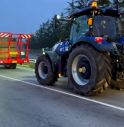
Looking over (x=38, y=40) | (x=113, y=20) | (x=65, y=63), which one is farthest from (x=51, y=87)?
(x=38, y=40)

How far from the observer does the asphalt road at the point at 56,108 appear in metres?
8.46

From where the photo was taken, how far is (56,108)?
32.6 ft

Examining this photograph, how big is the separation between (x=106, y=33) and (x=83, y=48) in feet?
2.84

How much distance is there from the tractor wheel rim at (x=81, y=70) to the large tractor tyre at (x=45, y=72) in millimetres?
1489

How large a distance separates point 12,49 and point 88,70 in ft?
33.4

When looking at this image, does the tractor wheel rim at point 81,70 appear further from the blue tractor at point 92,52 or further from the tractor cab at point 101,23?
the tractor cab at point 101,23

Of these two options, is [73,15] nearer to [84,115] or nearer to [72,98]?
[72,98]

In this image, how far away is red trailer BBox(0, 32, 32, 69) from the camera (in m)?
21.0

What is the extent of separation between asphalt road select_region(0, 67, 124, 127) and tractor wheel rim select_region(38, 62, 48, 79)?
665 mm

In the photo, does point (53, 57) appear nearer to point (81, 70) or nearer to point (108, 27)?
point (81, 70)

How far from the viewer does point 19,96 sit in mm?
11734

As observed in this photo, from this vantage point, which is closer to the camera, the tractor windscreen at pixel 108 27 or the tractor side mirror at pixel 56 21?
the tractor windscreen at pixel 108 27

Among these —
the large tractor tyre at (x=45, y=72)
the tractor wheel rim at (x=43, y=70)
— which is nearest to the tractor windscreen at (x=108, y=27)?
the large tractor tyre at (x=45, y=72)

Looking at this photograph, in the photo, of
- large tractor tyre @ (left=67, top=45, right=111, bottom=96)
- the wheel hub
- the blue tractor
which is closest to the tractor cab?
the blue tractor
